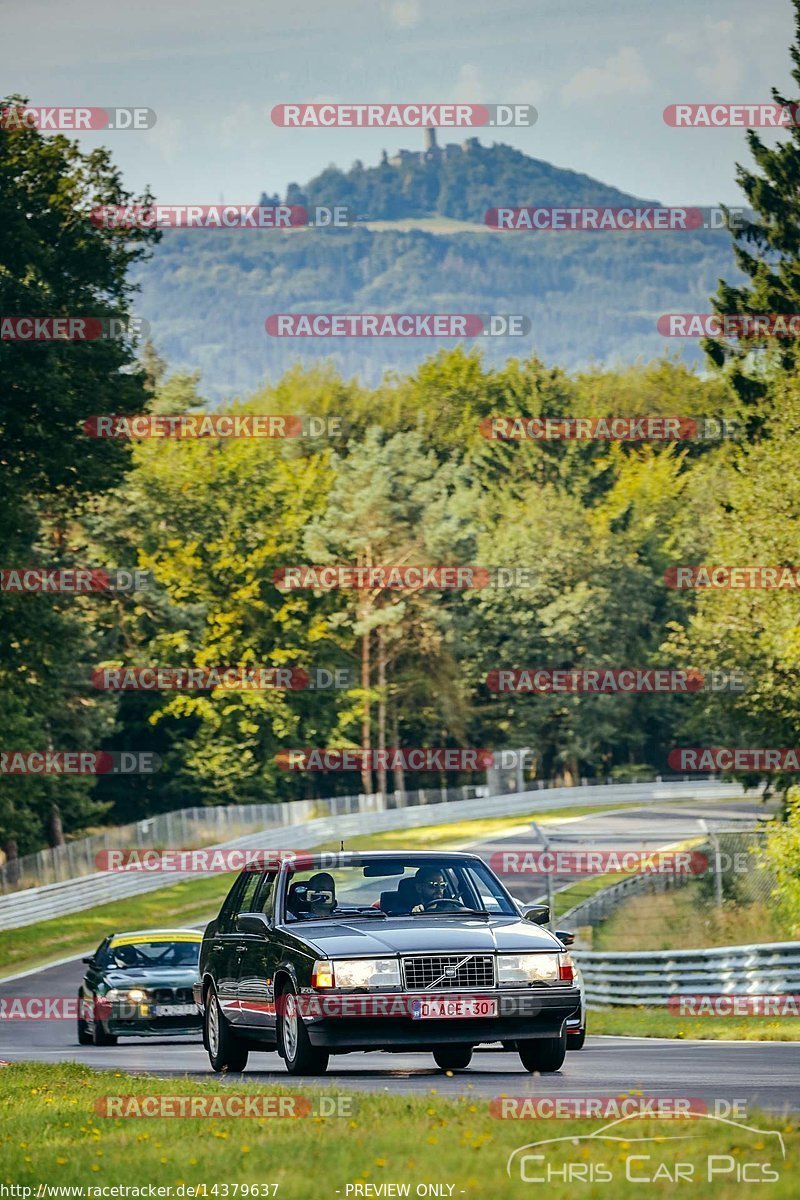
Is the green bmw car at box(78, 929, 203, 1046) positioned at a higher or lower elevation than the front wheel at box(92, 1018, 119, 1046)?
higher

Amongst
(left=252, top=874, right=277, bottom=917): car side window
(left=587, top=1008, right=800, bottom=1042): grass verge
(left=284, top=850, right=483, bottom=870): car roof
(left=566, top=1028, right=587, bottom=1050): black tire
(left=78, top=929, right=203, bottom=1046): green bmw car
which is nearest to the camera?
(left=284, top=850, right=483, bottom=870): car roof

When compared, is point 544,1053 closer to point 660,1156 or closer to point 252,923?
point 252,923

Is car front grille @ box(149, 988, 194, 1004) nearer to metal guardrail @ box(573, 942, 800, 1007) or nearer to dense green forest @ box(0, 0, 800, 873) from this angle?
metal guardrail @ box(573, 942, 800, 1007)

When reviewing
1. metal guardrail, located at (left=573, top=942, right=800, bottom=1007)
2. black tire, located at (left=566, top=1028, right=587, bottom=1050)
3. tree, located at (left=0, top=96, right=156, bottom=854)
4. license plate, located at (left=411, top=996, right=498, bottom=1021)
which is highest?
tree, located at (left=0, top=96, right=156, bottom=854)

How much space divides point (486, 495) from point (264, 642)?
76.0ft

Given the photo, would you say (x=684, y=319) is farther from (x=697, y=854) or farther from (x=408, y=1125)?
(x=408, y=1125)

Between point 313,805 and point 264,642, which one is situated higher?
point 264,642

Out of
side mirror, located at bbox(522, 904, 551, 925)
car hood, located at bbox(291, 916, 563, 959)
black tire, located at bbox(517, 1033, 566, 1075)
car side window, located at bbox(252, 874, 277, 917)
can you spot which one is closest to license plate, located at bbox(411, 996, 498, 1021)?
car hood, located at bbox(291, 916, 563, 959)

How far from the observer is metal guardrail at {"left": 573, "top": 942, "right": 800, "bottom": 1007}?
26.0 metres

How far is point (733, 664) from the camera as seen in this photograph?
4938cm

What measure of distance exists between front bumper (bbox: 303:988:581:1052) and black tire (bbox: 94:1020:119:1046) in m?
11.1

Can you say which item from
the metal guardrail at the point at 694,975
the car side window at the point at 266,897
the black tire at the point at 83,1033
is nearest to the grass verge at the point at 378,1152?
the car side window at the point at 266,897

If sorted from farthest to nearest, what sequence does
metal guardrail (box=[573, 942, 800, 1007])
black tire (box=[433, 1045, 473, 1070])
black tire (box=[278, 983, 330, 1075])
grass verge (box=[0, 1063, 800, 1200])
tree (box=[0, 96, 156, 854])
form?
tree (box=[0, 96, 156, 854]) → metal guardrail (box=[573, 942, 800, 1007]) → black tire (box=[433, 1045, 473, 1070]) → black tire (box=[278, 983, 330, 1075]) → grass verge (box=[0, 1063, 800, 1200])

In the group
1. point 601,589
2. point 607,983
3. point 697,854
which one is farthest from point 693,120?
point 601,589
